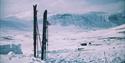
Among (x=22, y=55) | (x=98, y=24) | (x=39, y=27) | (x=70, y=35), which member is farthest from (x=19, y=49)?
(x=98, y=24)

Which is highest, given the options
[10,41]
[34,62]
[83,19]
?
[83,19]

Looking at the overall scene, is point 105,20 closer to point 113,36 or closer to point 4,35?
point 113,36

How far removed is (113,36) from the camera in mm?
3979

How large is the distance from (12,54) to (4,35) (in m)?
0.24

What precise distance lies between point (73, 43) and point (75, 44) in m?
0.03

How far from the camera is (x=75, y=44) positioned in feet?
12.7

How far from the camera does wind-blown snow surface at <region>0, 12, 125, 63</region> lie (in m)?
3.76

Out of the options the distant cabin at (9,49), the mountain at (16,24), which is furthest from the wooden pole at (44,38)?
the distant cabin at (9,49)

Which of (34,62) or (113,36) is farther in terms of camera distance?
(113,36)

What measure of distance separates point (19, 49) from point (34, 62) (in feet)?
0.76

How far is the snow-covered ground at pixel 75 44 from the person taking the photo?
3.76 m

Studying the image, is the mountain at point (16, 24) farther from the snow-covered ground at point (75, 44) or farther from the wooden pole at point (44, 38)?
the wooden pole at point (44, 38)

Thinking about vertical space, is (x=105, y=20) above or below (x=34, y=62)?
above

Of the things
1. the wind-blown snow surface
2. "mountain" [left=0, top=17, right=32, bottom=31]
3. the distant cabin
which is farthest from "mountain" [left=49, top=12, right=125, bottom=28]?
the distant cabin
